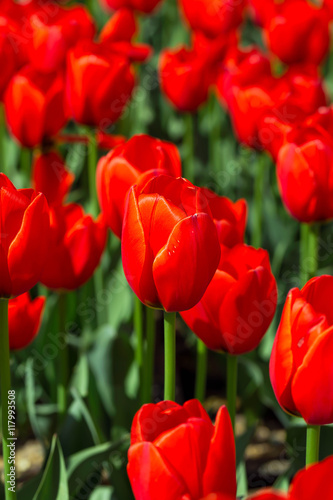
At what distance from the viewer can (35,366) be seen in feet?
5.16

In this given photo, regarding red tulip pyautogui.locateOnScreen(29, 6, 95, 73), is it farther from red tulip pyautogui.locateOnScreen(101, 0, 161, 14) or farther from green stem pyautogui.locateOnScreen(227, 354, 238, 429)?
green stem pyautogui.locateOnScreen(227, 354, 238, 429)

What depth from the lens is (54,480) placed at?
101cm

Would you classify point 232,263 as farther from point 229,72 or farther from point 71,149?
point 71,149

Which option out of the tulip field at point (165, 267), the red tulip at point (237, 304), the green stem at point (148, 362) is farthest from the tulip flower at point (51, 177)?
the red tulip at point (237, 304)

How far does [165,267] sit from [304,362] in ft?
0.52

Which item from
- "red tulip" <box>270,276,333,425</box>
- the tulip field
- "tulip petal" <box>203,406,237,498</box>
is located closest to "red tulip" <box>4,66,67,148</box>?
the tulip field

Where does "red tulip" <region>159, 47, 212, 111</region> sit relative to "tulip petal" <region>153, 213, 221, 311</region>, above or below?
below

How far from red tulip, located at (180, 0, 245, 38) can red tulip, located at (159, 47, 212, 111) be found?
0.23 metres

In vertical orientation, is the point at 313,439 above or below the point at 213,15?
below

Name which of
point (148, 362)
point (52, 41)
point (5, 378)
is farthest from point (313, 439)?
point (52, 41)

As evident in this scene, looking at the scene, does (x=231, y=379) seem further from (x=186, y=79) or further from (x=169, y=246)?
(x=186, y=79)

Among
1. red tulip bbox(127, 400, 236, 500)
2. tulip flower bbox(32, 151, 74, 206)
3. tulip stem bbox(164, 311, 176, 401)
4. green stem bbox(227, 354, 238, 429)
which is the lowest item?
green stem bbox(227, 354, 238, 429)

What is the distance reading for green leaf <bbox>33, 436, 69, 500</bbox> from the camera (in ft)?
3.17

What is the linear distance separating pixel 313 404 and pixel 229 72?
113cm
